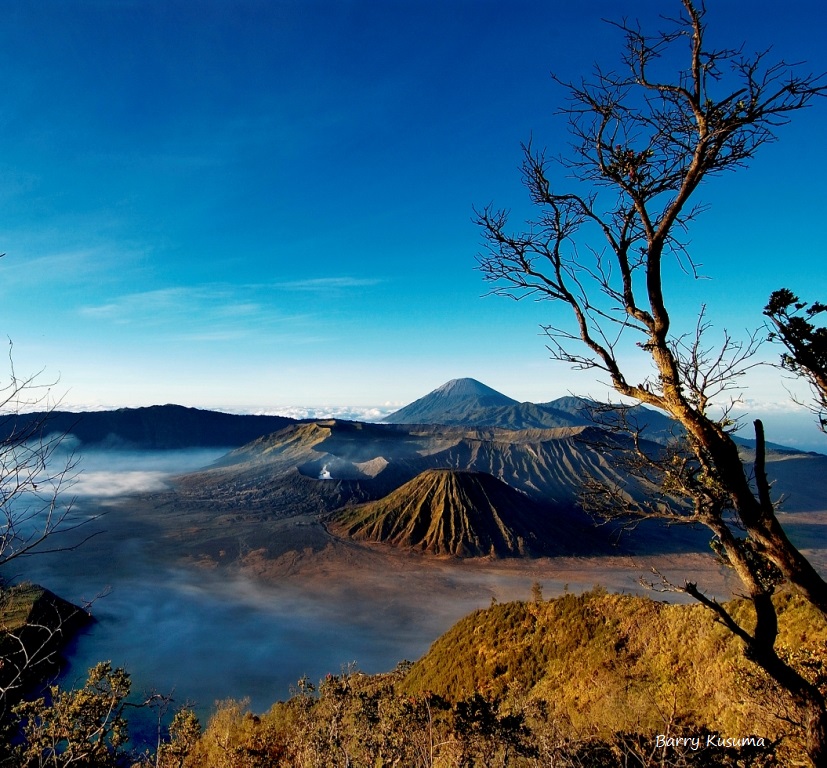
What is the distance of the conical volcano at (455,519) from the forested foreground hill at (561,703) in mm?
39260

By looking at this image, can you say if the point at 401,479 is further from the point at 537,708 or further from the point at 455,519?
the point at 537,708

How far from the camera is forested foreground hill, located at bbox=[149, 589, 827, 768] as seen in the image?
6.18 meters

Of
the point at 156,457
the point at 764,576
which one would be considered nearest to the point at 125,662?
the point at 764,576

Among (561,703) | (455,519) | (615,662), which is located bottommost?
(455,519)

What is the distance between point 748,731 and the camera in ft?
23.3

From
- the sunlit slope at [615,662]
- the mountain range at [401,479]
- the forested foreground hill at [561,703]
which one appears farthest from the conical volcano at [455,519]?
the forested foreground hill at [561,703]

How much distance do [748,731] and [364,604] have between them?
3886 cm

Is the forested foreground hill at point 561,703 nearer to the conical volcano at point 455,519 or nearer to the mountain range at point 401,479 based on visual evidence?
the mountain range at point 401,479

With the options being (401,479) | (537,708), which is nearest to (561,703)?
(537,708)

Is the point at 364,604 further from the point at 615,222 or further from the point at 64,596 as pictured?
the point at 615,222

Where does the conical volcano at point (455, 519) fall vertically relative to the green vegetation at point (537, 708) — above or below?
below

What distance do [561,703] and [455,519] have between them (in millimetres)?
50731

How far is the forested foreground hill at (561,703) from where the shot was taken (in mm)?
6184

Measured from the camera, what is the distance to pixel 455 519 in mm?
62750
